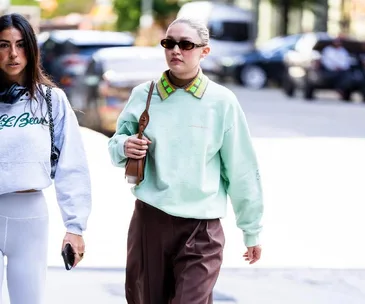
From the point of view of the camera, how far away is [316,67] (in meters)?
27.0

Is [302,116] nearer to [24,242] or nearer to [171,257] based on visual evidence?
[171,257]

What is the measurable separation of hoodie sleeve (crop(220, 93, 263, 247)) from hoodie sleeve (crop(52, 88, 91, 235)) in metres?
0.55

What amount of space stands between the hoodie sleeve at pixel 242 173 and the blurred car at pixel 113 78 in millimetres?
10484

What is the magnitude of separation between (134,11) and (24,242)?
2099 inches

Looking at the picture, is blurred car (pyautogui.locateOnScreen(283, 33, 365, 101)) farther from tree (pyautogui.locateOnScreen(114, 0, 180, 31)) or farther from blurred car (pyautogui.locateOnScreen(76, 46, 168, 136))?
tree (pyautogui.locateOnScreen(114, 0, 180, 31))

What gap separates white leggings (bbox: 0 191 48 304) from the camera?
3.84m

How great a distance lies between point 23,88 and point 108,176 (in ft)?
24.9

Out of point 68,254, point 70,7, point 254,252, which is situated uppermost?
point 68,254

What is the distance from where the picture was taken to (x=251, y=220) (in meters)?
4.29

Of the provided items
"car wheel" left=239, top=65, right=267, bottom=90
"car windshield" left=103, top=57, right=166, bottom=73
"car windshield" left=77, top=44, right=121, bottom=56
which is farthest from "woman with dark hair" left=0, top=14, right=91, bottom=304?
"car wheel" left=239, top=65, right=267, bottom=90

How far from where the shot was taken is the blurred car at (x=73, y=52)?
62.4 ft

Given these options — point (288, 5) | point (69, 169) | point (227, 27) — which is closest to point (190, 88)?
point (69, 169)

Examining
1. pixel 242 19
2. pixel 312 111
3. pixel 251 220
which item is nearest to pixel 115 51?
pixel 312 111

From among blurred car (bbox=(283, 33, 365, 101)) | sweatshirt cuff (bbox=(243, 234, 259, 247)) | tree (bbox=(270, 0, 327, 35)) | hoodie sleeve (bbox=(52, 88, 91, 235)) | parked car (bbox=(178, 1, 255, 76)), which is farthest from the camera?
tree (bbox=(270, 0, 327, 35))
